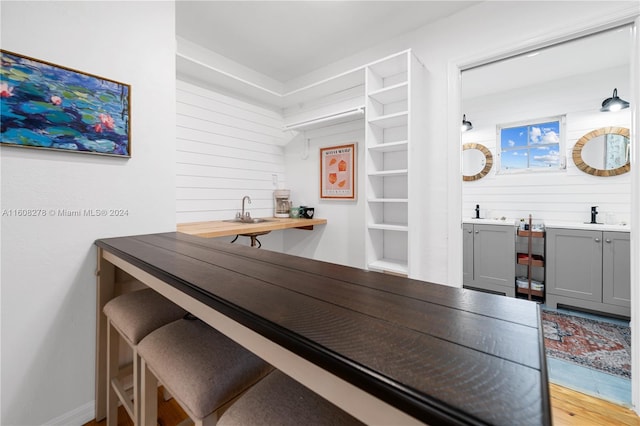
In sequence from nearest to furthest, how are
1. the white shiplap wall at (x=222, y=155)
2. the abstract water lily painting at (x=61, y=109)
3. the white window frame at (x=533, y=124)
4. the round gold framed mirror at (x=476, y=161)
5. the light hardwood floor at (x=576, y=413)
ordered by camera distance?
1. the abstract water lily painting at (x=61, y=109)
2. the light hardwood floor at (x=576, y=413)
3. the white shiplap wall at (x=222, y=155)
4. the white window frame at (x=533, y=124)
5. the round gold framed mirror at (x=476, y=161)

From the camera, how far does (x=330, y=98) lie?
3.17 m

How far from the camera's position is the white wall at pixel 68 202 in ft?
4.47

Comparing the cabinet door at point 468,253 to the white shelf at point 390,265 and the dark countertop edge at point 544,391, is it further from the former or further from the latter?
the dark countertop edge at point 544,391

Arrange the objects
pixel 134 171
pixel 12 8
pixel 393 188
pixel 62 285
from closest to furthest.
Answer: pixel 12 8
pixel 62 285
pixel 134 171
pixel 393 188

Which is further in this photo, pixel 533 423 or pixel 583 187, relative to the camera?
pixel 583 187

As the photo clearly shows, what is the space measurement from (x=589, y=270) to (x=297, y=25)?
3783mm

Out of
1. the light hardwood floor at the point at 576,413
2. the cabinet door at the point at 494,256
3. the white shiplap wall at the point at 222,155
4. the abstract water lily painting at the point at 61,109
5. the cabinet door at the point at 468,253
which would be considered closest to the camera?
the abstract water lily painting at the point at 61,109

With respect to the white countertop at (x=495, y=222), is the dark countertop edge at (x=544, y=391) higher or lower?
lower

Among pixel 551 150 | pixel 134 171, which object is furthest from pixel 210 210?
pixel 551 150

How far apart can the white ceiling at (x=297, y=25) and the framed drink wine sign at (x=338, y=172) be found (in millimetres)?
994

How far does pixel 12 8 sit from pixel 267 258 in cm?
169

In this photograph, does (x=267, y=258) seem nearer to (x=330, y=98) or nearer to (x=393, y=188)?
(x=393, y=188)

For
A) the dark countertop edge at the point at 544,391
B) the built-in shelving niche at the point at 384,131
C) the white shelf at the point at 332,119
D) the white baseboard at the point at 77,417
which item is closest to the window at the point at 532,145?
the built-in shelving niche at the point at 384,131

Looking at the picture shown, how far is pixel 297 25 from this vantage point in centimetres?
244
